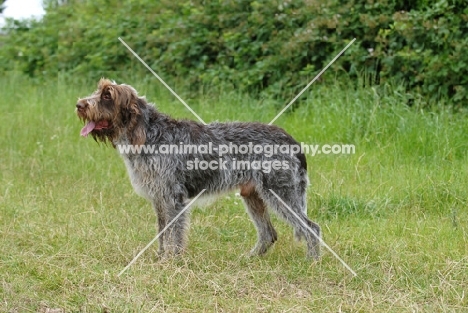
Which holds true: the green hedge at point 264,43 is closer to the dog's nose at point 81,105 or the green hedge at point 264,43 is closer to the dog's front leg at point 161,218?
the dog's front leg at point 161,218

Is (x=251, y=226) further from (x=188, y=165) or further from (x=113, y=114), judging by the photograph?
(x=113, y=114)

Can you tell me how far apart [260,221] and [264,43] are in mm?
5545

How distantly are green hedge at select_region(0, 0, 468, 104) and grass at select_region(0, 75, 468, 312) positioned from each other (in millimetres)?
531

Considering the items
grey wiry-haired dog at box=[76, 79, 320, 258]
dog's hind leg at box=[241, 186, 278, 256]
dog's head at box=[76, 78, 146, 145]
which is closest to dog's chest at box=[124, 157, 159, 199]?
grey wiry-haired dog at box=[76, 79, 320, 258]

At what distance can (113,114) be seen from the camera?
6.43 meters

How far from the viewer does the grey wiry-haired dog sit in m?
6.52

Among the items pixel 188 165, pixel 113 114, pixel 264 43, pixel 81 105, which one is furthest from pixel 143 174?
pixel 264 43

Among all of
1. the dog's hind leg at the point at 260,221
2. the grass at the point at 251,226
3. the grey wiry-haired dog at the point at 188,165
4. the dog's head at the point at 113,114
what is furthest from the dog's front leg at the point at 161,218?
the dog's hind leg at the point at 260,221

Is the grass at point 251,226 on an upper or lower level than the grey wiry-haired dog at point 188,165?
lower

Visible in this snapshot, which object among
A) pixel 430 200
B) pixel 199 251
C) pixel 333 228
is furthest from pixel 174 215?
pixel 430 200

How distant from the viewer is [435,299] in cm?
548

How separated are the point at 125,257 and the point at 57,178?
2.85 metres

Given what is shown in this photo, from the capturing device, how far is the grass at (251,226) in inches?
217

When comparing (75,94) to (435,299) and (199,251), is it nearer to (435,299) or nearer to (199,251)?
(199,251)
